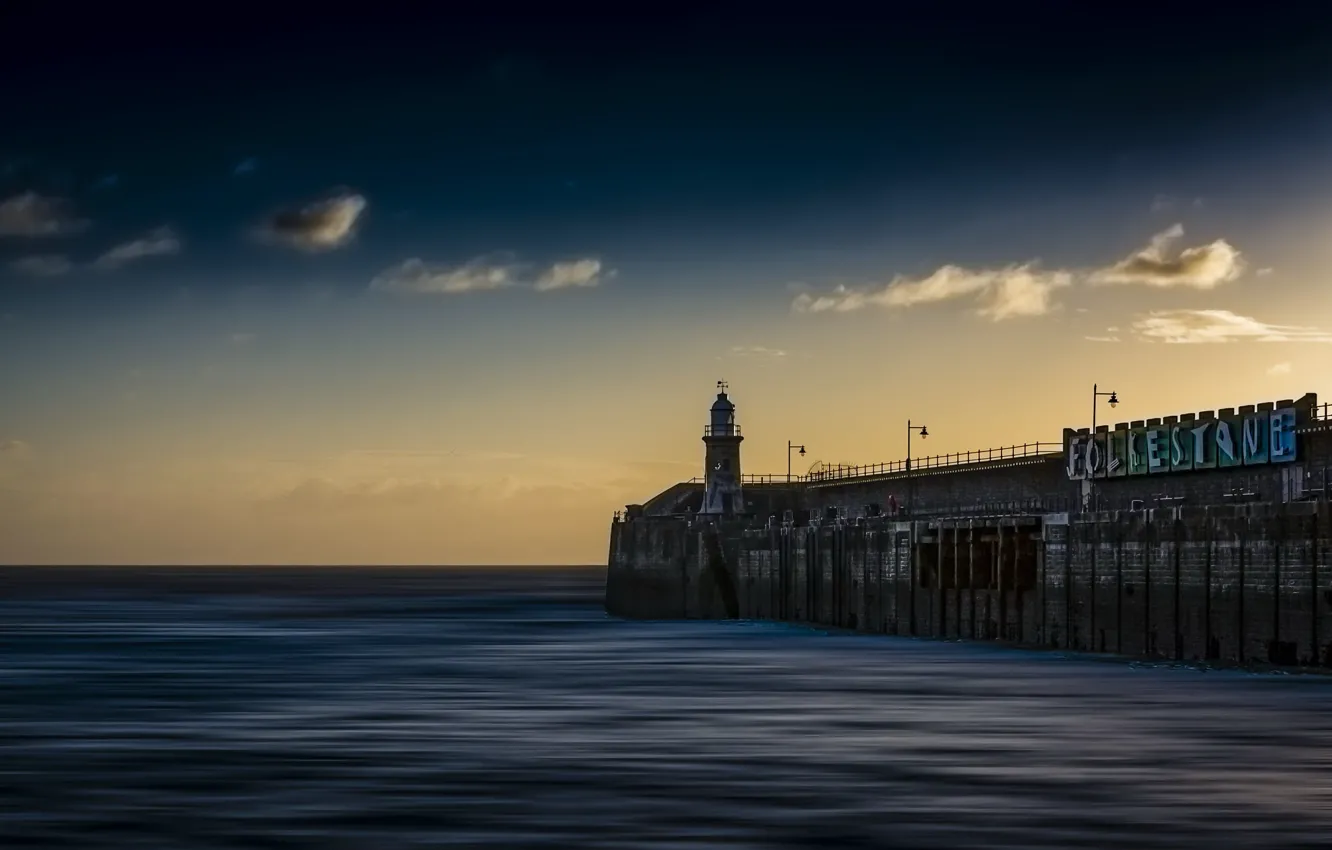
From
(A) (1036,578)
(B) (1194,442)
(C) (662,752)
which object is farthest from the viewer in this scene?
(B) (1194,442)

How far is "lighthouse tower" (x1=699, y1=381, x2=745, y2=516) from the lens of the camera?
103625mm

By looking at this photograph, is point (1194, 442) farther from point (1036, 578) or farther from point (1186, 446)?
point (1036, 578)

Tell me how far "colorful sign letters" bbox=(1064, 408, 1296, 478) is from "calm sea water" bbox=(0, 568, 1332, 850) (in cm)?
1078

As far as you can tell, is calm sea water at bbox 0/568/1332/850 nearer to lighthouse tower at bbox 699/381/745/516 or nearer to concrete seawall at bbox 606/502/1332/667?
concrete seawall at bbox 606/502/1332/667

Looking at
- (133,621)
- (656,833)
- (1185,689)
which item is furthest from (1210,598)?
(133,621)

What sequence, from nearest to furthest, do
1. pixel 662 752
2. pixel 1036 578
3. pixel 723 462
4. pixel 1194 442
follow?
pixel 662 752, pixel 1036 578, pixel 1194 442, pixel 723 462

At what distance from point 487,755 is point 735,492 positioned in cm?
7021

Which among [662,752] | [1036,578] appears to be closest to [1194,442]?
[1036,578]

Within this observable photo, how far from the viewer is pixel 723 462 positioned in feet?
342

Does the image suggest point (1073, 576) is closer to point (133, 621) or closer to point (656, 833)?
point (656, 833)

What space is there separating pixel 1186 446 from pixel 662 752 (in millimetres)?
38486

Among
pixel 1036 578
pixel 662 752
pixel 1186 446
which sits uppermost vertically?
pixel 1186 446

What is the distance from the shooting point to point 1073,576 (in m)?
60.5

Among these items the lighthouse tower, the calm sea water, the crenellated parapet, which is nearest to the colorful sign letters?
the crenellated parapet
